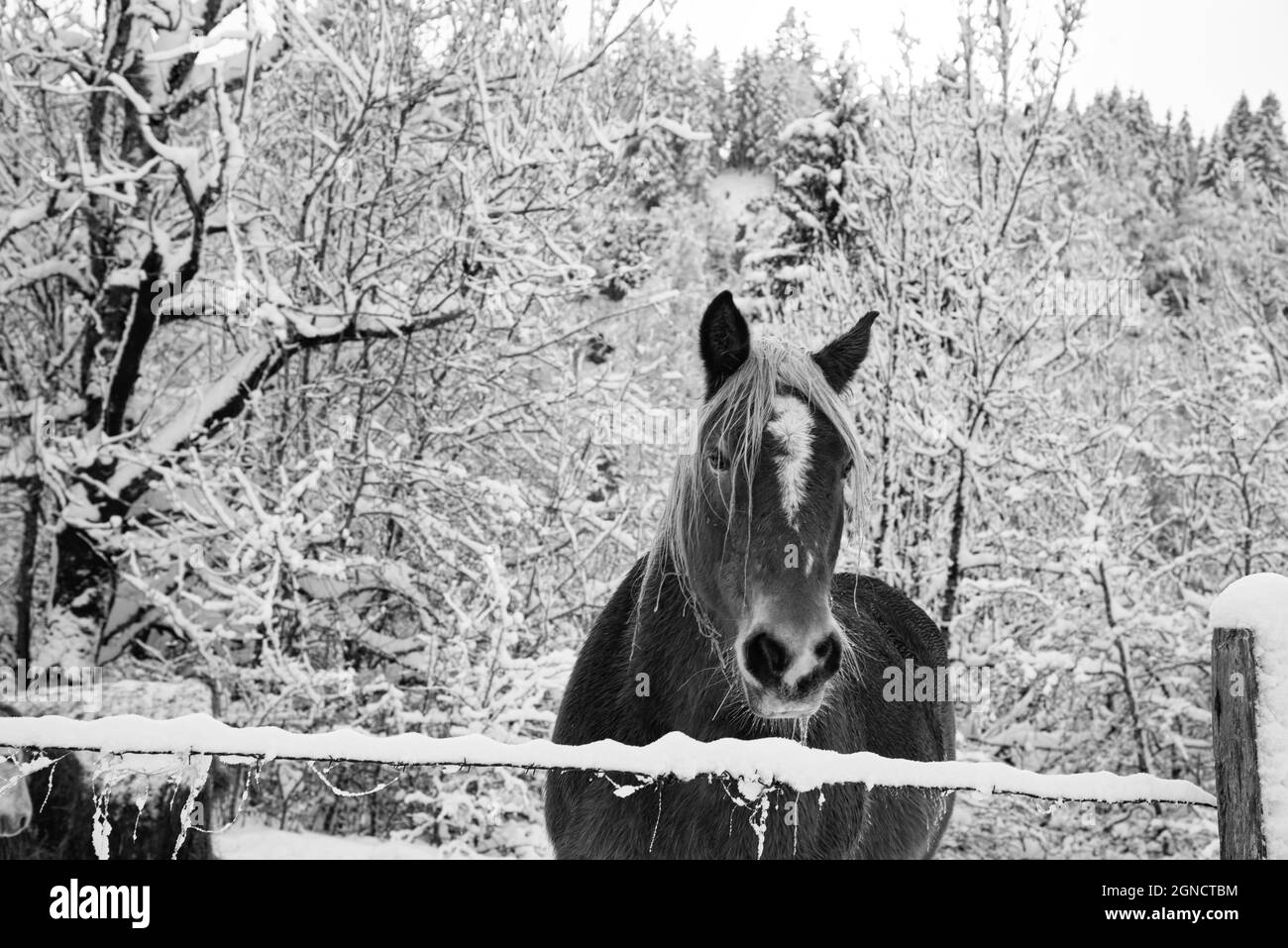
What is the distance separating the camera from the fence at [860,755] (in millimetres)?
1607

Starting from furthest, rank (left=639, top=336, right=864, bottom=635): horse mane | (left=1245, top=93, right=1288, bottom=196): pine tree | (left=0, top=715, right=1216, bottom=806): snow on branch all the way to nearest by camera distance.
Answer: (left=1245, top=93, right=1288, bottom=196): pine tree < (left=639, top=336, right=864, bottom=635): horse mane < (left=0, top=715, right=1216, bottom=806): snow on branch

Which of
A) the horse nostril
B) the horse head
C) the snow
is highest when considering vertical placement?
the horse head

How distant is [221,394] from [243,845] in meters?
3.39

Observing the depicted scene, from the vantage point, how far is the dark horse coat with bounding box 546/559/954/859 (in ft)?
7.32

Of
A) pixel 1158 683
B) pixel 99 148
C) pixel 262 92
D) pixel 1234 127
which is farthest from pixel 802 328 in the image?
pixel 1234 127

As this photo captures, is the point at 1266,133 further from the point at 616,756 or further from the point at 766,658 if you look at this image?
the point at 616,756

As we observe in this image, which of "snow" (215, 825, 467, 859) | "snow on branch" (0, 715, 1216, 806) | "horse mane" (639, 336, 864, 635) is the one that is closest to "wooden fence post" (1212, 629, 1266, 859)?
"snow on branch" (0, 715, 1216, 806)

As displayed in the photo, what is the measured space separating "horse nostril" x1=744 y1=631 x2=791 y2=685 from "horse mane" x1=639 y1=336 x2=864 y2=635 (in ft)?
1.31

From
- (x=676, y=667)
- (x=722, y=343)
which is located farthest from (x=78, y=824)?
(x=722, y=343)

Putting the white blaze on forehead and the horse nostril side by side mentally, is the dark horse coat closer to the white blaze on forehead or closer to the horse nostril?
the horse nostril

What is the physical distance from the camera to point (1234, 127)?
→ 186ft

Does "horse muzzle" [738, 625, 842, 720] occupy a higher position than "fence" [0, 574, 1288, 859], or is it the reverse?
"horse muzzle" [738, 625, 842, 720]

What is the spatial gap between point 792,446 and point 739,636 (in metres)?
0.52

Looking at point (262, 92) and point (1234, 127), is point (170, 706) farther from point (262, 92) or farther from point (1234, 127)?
point (1234, 127)
